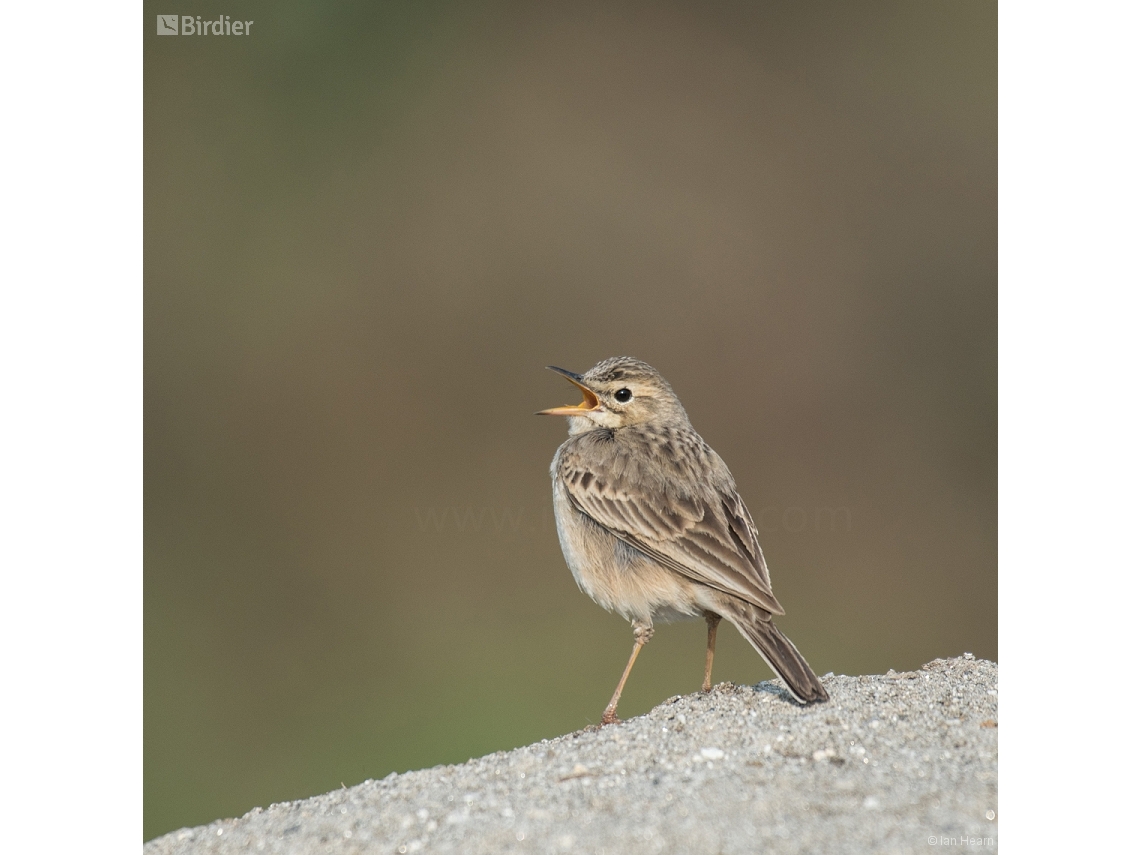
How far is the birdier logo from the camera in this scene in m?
8.14

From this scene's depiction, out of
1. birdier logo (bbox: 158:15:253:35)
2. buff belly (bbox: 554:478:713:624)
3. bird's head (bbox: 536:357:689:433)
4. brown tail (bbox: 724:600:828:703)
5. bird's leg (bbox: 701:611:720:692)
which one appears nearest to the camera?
brown tail (bbox: 724:600:828:703)

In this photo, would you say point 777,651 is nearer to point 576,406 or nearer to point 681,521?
point 681,521

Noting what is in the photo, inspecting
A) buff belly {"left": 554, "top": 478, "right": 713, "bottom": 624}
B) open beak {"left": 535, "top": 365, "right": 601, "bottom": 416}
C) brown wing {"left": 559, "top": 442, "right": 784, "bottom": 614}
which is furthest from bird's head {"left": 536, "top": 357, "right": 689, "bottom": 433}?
buff belly {"left": 554, "top": 478, "right": 713, "bottom": 624}

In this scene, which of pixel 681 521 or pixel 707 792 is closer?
pixel 707 792

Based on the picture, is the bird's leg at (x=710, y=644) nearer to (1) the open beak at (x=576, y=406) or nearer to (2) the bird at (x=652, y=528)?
(2) the bird at (x=652, y=528)

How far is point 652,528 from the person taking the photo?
6.45 metres

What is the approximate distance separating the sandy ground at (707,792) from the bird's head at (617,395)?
7.97 ft

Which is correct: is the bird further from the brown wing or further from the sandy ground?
the sandy ground

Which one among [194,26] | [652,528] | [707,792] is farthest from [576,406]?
[194,26]

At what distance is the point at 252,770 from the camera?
10.5m

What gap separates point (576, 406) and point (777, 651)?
2736 millimetres

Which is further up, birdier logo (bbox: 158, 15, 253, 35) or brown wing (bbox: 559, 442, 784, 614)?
birdier logo (bbox: 158, 15, 253, 35)

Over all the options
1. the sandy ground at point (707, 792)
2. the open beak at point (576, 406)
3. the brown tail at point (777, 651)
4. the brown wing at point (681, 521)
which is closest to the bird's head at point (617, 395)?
the open beak at point (576, 406)

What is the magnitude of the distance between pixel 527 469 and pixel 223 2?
625 centimetres
